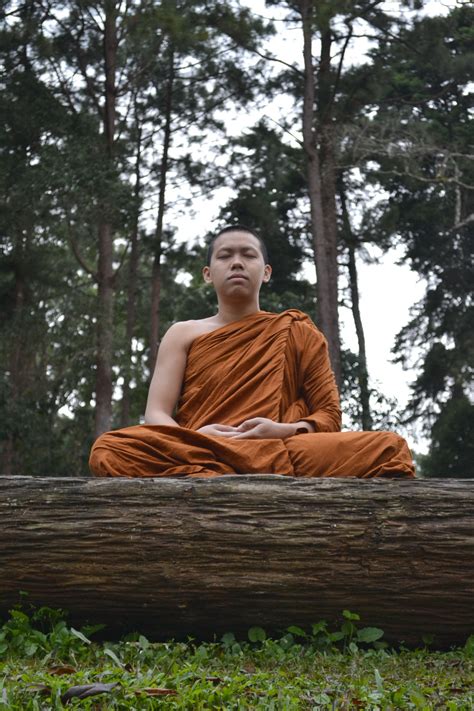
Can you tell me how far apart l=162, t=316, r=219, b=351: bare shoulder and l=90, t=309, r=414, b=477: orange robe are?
0.05m

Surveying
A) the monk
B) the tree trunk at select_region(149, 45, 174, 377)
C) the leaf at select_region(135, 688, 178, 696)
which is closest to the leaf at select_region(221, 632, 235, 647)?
the monk

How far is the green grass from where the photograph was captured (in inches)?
122

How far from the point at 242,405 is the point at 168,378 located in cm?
48

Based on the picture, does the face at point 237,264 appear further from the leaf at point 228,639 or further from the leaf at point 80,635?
the leaf at point 80,635

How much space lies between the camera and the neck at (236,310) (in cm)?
546

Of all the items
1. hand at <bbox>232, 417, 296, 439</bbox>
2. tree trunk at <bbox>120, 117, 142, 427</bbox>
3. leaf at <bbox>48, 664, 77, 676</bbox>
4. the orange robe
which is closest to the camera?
leaf at <bbox>48, 664, 77, 676</bbox>

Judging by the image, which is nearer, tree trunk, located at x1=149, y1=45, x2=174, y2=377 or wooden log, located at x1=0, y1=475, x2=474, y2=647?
wooden log, located at x1=0, y1=475, x2=474, y2=647

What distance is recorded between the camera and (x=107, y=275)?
16.5 metres

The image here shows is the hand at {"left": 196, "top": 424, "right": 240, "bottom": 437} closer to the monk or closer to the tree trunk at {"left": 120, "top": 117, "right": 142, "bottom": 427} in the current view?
the monk

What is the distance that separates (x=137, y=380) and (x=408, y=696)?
55.2ft

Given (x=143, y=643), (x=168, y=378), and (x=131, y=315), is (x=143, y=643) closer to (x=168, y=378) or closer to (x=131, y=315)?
(x=168, y=378)

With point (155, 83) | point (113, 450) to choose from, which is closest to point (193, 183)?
point (155, 83)

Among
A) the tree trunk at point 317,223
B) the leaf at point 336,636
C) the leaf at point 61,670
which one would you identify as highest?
the tree trunk at point 317,223

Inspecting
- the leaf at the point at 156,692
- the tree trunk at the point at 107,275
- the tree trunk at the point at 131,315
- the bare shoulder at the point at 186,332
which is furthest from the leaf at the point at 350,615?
the tree trunk at the point at 131,315
